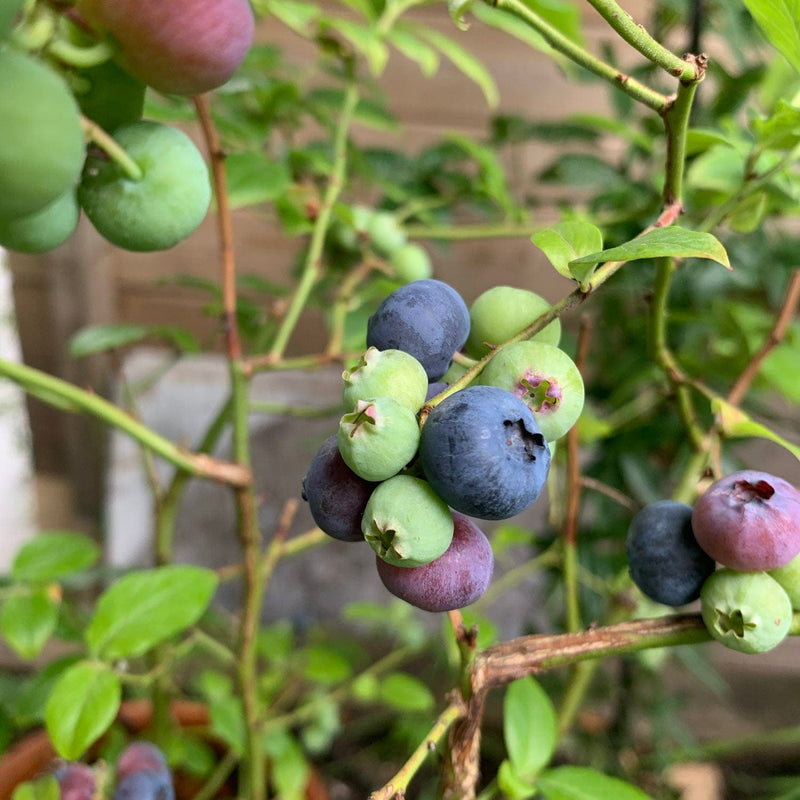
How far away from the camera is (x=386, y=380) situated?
22 cm

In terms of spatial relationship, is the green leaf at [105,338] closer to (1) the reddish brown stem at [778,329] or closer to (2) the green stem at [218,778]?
(2) the green stem at [218,778]

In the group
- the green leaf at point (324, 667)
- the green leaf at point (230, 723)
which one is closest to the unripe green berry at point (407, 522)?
the green leaf at point (230, 723)

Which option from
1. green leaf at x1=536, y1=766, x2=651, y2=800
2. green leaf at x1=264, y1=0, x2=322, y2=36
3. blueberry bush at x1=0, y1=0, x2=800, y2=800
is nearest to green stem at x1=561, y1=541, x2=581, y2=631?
blueberry bush at x1=0, y1=0, x2=800, y2=800

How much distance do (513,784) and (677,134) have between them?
0.36m

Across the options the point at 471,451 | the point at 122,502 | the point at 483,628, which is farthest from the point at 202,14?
the point at 122,502

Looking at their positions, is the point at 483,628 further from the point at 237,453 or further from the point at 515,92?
the point at 515,92

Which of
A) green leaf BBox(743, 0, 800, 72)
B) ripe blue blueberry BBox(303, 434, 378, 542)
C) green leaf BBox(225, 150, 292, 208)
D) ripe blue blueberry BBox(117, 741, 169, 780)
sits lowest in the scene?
ripe blue blueberry BBox(117, 741, 169, 780)

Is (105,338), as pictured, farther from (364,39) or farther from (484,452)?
(484,452)

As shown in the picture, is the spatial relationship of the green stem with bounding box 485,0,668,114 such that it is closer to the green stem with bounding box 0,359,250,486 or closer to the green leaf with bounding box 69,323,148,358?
the green stem with bounding box 0,359,250,486

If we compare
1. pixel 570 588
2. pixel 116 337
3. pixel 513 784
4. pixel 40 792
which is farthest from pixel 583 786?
pixel 116 337

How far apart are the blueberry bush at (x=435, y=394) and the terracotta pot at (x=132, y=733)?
1cm

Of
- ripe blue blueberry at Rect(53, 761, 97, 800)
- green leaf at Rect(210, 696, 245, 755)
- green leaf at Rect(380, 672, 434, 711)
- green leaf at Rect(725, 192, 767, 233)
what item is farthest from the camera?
green leaf at Rect(380, 672, 434, 711)

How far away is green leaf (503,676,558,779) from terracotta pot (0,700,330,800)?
339 millimetres

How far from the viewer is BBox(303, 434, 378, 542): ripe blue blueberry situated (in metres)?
0.23
